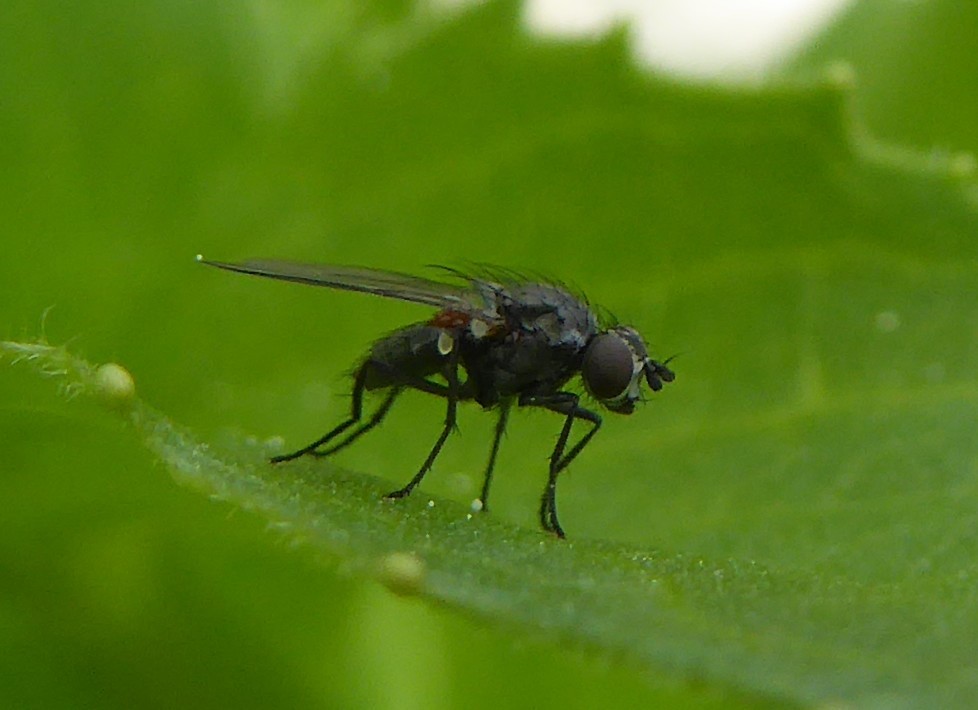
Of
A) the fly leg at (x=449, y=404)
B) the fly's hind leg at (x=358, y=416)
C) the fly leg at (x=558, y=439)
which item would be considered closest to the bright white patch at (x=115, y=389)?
the fly leg at (x=449, y=404)

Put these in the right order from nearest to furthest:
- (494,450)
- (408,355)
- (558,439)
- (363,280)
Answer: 1. (363,280)
2. (494,450)
3. (558,439)
4. (408,355)

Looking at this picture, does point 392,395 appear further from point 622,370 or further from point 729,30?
point 729,30

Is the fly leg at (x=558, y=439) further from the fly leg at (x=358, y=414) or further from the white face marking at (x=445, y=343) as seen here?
the fly leg at (x=358, y=414)

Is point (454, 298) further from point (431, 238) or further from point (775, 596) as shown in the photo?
point (775, 596)

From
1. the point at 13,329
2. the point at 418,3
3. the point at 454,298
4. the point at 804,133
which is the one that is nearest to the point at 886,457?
the point at 804,133

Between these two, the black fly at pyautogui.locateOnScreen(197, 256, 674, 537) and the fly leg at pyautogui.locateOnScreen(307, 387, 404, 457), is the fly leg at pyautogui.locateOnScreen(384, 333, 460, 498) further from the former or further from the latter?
the fly leg at pyautogui.locateOnScreen(307, 387, 404, 457)

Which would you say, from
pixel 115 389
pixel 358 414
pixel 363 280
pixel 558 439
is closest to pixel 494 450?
pixel 558 439
